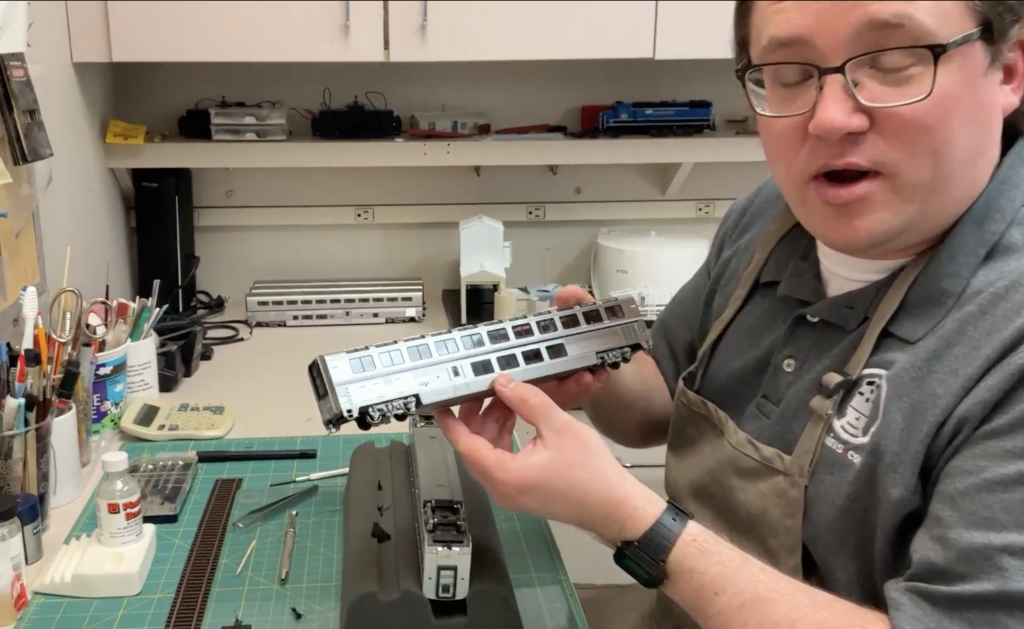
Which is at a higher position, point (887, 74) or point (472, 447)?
point (887, 74)

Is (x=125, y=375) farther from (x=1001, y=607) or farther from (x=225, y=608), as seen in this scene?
(x=1001, y=607)

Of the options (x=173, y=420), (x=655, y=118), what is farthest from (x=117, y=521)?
(x=655, y=118)

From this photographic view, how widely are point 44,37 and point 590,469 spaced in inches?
45.7

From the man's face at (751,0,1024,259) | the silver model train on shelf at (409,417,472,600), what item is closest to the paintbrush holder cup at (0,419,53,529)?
the silver model train on shelf at (409,417,472,600)

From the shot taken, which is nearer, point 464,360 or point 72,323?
A: point 464,360

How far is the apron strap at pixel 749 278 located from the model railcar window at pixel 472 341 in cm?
26

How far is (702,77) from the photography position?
6.07 feet

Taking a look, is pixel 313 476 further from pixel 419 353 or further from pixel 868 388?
pixel 868 388

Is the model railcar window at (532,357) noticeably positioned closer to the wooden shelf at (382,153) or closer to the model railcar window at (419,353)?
the model railcar window at (419,353)

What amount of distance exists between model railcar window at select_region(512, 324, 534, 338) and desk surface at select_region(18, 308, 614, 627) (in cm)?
27

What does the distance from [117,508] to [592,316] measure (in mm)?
540

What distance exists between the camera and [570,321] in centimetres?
90

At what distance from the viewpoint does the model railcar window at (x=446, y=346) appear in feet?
2.71

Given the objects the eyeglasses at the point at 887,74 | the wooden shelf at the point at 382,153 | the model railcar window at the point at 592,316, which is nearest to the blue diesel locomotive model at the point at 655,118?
the wooden shelf at the point at 382,153
